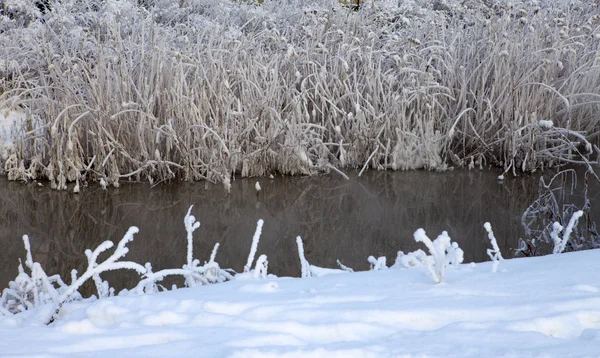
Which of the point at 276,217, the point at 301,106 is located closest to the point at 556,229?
the point at 276,217

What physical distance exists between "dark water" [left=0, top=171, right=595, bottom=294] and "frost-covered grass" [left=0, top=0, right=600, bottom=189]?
0.65ft

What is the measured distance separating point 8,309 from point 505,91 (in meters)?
3.82

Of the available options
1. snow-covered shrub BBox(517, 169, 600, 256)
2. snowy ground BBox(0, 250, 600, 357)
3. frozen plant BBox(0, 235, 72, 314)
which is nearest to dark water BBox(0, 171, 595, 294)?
snow-covered shrub BBox(517, 169, 600, 256)

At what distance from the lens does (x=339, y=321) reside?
1.53 m

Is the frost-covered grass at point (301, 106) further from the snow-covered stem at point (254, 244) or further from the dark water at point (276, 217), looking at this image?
the snow-covered stem at point (254, 244)

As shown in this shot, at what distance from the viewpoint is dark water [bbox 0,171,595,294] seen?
9.98ft

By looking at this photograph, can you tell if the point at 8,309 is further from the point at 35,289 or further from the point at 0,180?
the point at 0,180

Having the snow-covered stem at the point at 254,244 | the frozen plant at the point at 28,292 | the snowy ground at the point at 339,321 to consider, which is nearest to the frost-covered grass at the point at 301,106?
the snow-covered stem at the point at 254,244

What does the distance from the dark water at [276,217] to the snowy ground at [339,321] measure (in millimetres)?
1015

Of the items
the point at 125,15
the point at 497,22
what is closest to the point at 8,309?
the point at 497,22

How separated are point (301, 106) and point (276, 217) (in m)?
1.52

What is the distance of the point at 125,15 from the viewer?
23.1 ft

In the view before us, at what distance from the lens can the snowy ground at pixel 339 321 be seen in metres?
1.37

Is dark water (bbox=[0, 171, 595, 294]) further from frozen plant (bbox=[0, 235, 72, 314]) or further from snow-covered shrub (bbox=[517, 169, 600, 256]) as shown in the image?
frozen plant (bbox=[0, 235, 72, 314])
